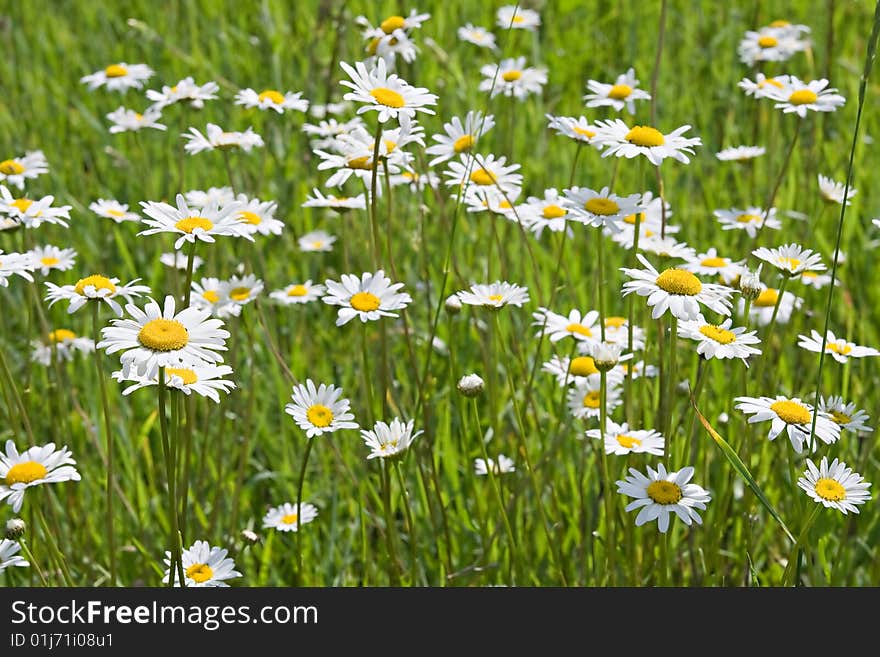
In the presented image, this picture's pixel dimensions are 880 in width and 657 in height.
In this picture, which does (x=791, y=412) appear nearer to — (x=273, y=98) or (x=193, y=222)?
(x=193, y=222)

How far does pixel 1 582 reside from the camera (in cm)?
214

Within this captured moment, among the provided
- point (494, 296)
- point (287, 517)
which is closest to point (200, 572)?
point (287, 517)

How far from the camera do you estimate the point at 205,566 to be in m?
1.71

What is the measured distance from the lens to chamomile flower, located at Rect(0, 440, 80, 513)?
1580 mm

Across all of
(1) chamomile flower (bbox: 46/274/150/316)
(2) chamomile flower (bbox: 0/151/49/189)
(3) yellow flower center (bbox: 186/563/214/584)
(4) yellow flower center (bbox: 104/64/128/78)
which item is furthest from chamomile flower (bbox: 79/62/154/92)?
(3) yellow flower center (bbox: 186/563/214/584)

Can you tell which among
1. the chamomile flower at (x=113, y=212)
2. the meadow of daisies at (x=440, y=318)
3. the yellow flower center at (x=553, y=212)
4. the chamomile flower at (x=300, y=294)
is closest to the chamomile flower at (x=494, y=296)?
the meadow of daisies at (x=440, y=318)

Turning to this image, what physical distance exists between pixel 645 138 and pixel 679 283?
→ 372 millimetres

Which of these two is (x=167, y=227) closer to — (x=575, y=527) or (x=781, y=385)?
(x=575, y=527)

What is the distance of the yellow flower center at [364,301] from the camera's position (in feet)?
5.62

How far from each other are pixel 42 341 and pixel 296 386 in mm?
1001

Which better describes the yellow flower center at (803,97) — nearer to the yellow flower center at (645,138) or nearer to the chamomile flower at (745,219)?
the chamomile flower at (745,219)

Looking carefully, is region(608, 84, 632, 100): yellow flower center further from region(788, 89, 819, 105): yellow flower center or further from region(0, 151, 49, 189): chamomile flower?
region(0, 151, 49, 189): chamomile flower
